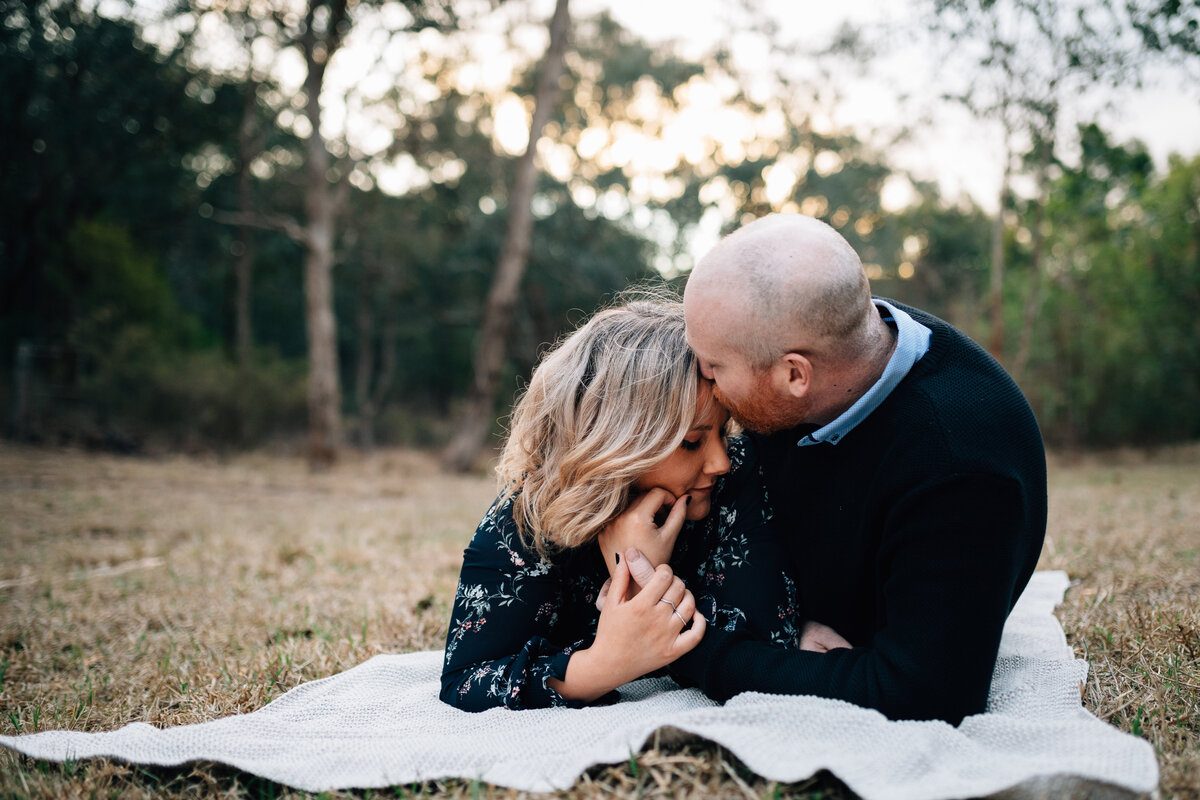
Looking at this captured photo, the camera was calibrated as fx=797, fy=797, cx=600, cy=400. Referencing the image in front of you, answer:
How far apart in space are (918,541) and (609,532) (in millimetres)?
822

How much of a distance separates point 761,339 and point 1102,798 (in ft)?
3.89

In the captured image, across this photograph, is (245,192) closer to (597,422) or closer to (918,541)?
(597,422)

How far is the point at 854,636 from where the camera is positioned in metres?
2.29

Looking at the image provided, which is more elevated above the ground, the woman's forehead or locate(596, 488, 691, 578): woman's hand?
the woman's forehead

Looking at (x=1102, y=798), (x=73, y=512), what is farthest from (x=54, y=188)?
(x=1102, y=798)

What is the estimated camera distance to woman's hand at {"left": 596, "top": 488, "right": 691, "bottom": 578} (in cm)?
219

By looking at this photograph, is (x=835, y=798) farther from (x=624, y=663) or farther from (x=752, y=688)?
(x=624, y=663)

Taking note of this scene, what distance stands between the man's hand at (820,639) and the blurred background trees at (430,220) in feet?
19.2

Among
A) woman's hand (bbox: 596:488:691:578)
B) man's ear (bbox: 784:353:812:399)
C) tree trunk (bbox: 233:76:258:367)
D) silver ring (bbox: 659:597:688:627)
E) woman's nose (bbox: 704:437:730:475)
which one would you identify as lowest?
silver ring (bbox: 659:597:688:627)

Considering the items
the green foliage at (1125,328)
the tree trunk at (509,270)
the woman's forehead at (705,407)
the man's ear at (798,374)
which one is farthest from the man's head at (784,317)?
the green foliage at (1125,328)

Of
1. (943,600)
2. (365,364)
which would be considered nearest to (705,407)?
(943,600)

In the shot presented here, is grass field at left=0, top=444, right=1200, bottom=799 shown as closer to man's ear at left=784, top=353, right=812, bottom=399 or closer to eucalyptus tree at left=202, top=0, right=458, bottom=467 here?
man's ear at left=784, top=353, right=812, bottom=399

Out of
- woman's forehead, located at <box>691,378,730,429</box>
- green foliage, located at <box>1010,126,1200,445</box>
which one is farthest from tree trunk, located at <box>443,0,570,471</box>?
woman's forehead, located at <box>691,378,730,429</box>

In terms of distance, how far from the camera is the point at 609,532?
2256 millimetres
